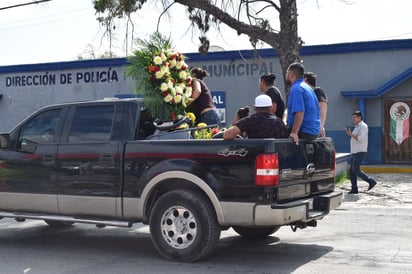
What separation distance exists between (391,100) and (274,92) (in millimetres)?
12061

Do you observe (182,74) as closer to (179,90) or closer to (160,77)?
(179,90)

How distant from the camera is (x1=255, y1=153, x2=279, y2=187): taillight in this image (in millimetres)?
6141

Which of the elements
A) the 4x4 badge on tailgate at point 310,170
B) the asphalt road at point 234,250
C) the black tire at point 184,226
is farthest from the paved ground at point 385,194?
the black tire at point 184,226

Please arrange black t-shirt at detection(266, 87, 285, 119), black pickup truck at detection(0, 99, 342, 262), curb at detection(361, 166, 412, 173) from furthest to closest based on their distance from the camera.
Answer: curb at detection(361, 166, 412, 173), black t-shirt at detection(266, 87, 285, 119), black pickup truck at detection(0, 99, 342, 262)

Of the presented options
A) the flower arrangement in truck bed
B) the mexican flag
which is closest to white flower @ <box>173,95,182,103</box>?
the flower arrangement in truck bed

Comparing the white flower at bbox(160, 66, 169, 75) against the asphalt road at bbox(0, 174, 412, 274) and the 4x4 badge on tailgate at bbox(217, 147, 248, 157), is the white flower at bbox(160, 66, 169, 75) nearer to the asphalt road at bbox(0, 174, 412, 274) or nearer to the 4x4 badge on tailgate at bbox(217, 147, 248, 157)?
the 4x4 badge on tailgate at bbox(217, 147, 248, 157)

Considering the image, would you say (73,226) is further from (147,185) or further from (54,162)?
(147,185)

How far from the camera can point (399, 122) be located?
19.2 metres

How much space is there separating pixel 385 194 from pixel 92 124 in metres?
7.70

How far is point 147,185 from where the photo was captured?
6.79 metres

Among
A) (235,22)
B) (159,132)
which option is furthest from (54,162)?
(235,22)

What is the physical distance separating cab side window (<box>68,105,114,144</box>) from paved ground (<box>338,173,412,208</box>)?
6.08m

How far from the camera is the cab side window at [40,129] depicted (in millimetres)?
7696

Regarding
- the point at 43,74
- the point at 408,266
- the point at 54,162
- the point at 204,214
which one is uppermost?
the point at 43,74
